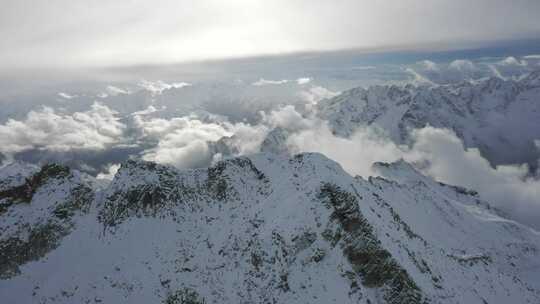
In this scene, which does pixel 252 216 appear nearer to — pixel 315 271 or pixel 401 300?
pixel 315 271

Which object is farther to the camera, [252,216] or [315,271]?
[252,216]

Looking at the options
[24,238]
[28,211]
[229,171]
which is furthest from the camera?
[229,171]

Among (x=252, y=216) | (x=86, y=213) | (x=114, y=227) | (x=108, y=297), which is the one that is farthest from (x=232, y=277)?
(x=86, y=213)

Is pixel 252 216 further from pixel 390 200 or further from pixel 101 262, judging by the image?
pixel 390 200

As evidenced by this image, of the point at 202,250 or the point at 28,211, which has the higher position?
the point at 28,211

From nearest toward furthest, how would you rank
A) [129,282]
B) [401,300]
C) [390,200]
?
[401,300] < [129,282] < [390,200]

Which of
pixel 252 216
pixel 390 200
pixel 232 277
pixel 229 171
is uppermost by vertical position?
pixel 229 171

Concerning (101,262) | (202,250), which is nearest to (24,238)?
(101,262)
